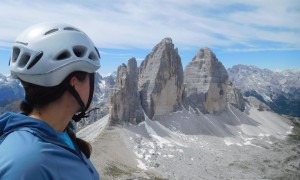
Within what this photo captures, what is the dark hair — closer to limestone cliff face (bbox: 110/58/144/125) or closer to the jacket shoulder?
the jacket shoulder

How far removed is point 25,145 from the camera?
322cm

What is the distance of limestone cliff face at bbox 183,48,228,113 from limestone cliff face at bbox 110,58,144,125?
80.1 ft

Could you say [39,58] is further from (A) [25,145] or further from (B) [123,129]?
(B) [123,129]

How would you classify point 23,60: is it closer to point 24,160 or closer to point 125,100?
point 24,160

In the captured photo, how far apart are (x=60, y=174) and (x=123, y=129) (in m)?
80.9

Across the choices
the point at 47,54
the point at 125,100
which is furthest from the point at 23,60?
the point at 125,100

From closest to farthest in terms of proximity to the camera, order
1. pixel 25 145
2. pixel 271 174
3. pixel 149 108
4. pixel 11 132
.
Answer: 1. pixel 25 145
2. pixel 11 132
3. pixel 271 174
4. pixel 149 108

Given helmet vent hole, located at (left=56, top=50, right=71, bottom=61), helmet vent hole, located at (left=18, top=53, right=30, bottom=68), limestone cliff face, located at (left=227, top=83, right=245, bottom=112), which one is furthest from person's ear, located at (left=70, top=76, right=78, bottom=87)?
limestone cliff face, located at (left=227, top=83, right=245, bottom=112)

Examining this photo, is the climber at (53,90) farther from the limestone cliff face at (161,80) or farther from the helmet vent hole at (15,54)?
the limestone cliff face at (161,80)

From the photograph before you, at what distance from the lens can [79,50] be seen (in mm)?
4426

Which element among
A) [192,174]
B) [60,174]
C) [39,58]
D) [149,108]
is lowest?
[192,174]

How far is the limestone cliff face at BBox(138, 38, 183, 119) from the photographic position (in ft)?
331

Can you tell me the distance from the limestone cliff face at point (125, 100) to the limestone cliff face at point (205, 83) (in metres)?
24.4

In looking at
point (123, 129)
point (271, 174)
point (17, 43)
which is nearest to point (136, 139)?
point (123, 129)
